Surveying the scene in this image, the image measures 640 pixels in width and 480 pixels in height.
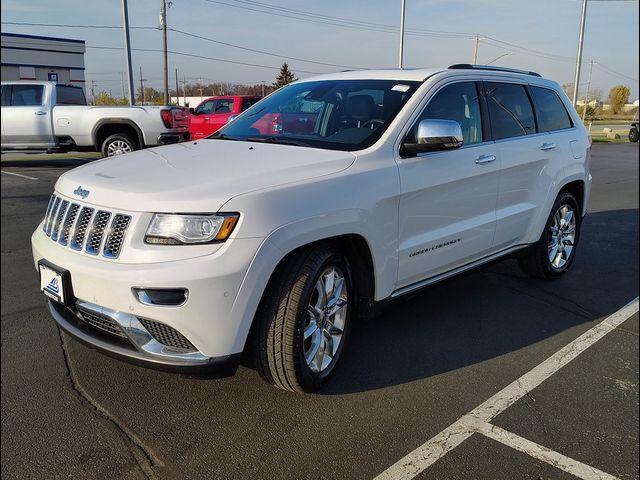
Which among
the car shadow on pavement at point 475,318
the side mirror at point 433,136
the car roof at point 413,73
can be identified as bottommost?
the car shadow on pavement at point 475,318

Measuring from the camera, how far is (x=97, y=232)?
2637 millimetres

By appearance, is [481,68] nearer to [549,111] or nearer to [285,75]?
[549,111]

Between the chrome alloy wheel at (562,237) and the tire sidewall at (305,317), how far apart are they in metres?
2.62

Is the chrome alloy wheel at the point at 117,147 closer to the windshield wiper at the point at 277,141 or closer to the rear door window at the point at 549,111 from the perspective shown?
the windshield wiper at the point at 277,141

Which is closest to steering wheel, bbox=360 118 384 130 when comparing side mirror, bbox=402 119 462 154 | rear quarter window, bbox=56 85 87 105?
side mirror, bbox=402 119 462 154

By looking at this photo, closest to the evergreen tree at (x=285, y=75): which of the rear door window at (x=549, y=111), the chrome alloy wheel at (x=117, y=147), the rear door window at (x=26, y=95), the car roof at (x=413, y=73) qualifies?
the car roof at (x=413, y=73)

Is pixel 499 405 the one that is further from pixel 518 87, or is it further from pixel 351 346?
pixel 518 87

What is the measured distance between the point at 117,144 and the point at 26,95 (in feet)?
8.68

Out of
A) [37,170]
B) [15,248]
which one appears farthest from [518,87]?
[37,170]

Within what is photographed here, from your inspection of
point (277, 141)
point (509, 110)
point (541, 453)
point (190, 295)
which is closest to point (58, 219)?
point (190, 295)

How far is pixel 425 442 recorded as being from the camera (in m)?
2.67

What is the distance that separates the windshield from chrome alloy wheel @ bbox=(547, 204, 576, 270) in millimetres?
2254

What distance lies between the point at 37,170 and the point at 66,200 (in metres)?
9.59

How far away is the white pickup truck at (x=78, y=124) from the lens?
1178cm
